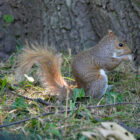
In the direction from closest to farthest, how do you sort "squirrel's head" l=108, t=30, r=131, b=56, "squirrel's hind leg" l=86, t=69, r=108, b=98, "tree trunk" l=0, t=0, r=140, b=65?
"squirrel's hind leg" l=86, t=69, r=108, b=98 < "squirrel's head" l=108, t=30, r=131, b=56 < "tree trunk" l=0, t=0, r=140, b=65

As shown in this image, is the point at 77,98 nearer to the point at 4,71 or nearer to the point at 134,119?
the point at 134,119

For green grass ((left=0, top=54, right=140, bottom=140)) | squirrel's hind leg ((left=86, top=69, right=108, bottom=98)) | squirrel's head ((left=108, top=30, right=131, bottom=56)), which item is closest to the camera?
green grass ((left=0, top=54, right=140, bottom=140))

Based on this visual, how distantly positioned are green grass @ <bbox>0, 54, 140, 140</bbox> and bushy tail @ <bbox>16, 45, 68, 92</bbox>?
6.1 inches

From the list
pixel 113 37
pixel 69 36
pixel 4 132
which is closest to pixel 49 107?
pixel 4 132

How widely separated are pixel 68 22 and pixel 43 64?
1235 millimetres

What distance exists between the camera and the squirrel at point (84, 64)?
10.3ft

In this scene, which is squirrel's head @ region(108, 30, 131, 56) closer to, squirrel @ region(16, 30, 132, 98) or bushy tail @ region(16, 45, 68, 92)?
squirrel @ region(16, 30, 132, 98)

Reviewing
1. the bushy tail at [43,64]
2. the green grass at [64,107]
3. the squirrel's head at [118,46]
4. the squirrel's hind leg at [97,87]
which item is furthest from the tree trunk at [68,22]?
the bushy tail at [43,64]

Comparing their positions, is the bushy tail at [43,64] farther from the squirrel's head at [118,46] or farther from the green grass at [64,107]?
the squirrel's head at [118,46]

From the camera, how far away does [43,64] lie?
316 cm

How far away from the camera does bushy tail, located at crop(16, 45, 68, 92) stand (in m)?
3.12

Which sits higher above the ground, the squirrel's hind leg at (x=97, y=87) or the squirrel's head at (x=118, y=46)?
the squirrel's head at (x=118, y=46)

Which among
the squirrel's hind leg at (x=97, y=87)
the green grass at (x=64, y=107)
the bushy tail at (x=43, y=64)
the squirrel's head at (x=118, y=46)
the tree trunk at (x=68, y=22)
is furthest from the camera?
the tree trunk at (x=68, y=22)

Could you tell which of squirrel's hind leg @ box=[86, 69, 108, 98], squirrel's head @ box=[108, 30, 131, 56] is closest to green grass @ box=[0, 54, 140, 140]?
squirrel's hind leg @ box=[86, 69, 108, 98]
